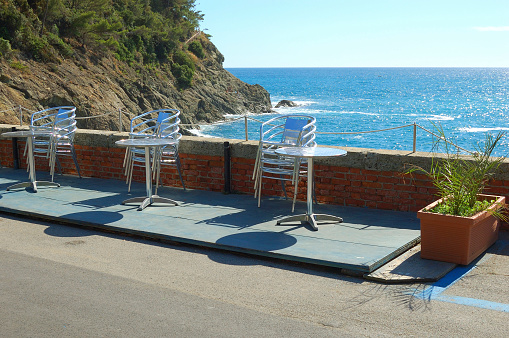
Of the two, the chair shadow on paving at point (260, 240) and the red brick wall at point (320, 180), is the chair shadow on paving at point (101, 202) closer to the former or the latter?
the red brick wall at point (320, 180)

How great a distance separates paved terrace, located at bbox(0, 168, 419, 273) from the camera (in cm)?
536

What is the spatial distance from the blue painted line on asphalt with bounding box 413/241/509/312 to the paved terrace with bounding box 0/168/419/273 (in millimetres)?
536

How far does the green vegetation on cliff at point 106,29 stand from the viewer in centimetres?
3175

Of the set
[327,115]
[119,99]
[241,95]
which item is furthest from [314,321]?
[327,115]

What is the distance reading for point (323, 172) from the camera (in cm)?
725

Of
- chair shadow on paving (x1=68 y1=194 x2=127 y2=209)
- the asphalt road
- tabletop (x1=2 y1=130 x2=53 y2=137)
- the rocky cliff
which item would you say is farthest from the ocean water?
the asphalt road

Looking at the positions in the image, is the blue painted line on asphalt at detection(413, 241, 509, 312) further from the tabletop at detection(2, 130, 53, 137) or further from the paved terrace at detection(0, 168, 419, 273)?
the tabletop at detection(2, 130, 53, 137)

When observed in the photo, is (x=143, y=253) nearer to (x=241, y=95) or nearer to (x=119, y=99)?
(x=119, y=99)

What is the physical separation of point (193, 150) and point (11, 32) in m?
27.2

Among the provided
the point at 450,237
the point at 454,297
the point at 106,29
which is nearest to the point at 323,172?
the point at 450,237

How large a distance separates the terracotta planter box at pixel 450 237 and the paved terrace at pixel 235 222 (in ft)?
1.07

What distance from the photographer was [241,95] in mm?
68188

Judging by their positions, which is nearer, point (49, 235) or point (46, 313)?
point (46, 313)

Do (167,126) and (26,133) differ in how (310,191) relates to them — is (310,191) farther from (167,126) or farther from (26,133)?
(26,133)
